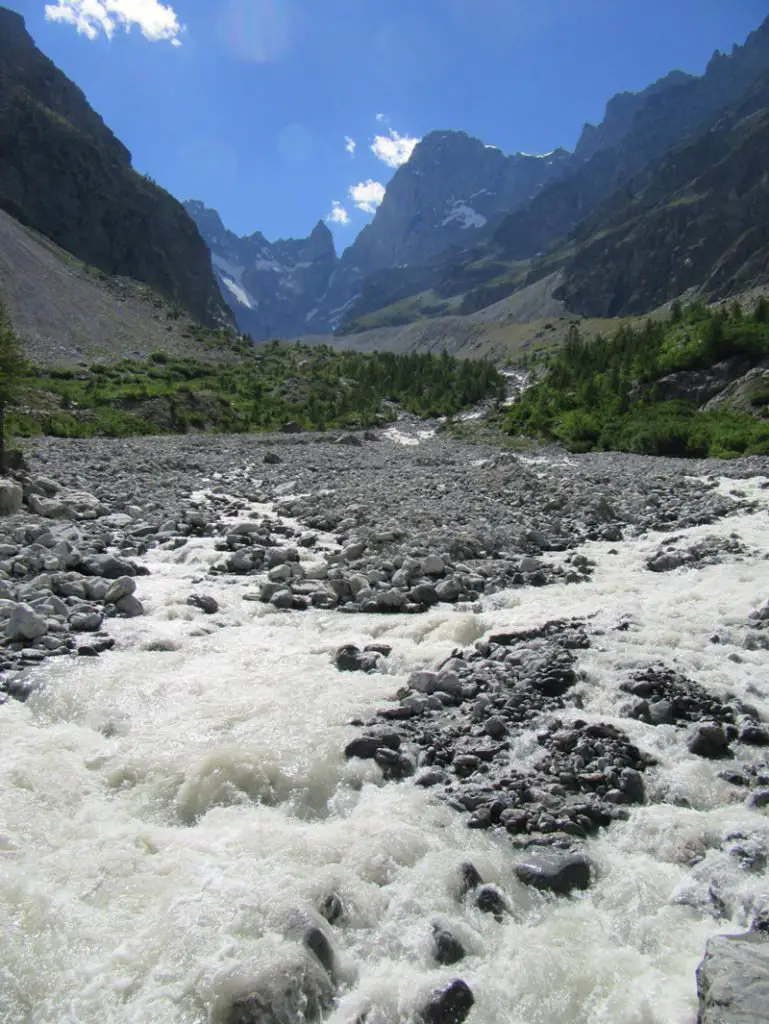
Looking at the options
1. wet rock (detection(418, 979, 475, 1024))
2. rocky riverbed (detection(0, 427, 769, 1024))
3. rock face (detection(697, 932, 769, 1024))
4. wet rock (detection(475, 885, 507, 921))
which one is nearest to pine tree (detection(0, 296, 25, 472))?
rocky riverbed (detection(0, 427, 769, 1024))

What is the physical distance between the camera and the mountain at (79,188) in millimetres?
142250

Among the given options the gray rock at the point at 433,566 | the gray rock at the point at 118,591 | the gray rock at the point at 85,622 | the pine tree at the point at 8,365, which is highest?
the pine tree at the point at 8,365

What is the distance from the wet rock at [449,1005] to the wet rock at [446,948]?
0.29m

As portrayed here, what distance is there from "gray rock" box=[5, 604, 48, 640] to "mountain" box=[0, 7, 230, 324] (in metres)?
148

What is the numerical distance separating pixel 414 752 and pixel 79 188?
17551cm

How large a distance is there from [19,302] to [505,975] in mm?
103198

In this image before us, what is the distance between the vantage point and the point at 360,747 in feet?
24.9

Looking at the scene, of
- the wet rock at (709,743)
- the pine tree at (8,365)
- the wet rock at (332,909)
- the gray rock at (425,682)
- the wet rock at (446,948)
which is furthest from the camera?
the pine tree at (8,365)

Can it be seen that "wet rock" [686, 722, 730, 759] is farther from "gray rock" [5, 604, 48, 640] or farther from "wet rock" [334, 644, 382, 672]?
"gray rock" [5, 604, 48, 640]

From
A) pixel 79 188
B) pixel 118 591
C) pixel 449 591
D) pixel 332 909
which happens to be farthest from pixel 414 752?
pixel 79 188

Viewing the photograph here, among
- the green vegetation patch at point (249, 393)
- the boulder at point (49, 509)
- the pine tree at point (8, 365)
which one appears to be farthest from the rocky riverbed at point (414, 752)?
the green vegetation patch at point (249, 393)

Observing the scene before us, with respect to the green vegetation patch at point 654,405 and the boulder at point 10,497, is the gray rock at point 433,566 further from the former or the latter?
the green vegetation patch at point 654,405

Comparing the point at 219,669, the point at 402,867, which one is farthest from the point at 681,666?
the point at 219,669

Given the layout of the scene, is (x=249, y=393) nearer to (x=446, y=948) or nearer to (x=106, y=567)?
(x=106, y=567)
